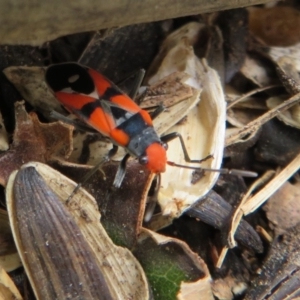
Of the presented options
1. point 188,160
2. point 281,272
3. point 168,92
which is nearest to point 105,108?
point 168,92

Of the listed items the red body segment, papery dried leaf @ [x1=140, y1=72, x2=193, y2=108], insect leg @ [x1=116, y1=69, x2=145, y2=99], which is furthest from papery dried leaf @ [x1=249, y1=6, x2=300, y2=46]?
the red body segment

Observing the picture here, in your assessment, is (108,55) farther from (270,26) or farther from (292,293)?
(292,293)

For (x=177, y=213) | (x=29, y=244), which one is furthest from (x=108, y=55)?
(x=29, y=244)

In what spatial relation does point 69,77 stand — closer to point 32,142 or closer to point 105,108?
point 105,108

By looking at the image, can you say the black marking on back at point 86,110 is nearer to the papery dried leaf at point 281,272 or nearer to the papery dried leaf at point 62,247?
the papery dried leaf at point 62,247

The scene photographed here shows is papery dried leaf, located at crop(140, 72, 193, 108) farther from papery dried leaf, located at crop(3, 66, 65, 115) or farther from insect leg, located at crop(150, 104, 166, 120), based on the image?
papery dried leaf, located at crop(3, 66, 65, 115)

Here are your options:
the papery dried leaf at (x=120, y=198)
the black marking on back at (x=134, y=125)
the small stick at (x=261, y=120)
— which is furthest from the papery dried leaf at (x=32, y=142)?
the small stick at (x=261, y=120)
